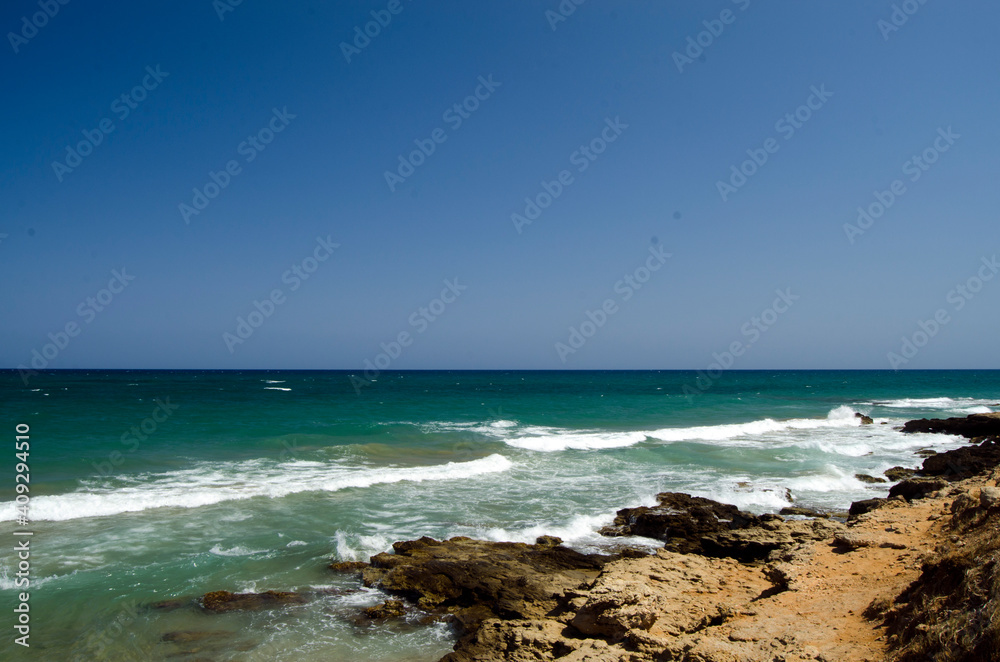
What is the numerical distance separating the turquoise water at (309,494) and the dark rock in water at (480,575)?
57cm

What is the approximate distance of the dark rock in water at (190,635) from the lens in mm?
7672

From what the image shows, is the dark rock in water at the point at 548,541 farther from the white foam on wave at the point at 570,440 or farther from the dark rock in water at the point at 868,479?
the white foam on wave at the point at 570,440

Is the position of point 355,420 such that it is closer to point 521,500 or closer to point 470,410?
point 470,410

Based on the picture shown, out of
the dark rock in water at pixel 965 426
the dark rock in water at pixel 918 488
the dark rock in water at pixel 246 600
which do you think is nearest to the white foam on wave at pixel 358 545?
the dark rock in water at pixel 246 600

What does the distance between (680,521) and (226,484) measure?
41.9ft

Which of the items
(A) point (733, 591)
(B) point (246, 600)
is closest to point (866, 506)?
(A) point (733, 591)

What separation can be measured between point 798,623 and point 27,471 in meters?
21.7

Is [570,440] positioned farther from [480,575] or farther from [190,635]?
[190,635]

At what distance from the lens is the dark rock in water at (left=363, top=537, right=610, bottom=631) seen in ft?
26.9

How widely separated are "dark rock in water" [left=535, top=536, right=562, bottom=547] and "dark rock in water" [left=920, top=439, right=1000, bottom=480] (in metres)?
12.6

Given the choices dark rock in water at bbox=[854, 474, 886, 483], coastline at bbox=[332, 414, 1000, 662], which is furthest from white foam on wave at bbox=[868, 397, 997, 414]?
coastline at bbox=[332, 414, 1000, 662]

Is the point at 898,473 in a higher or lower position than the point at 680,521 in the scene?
lower
